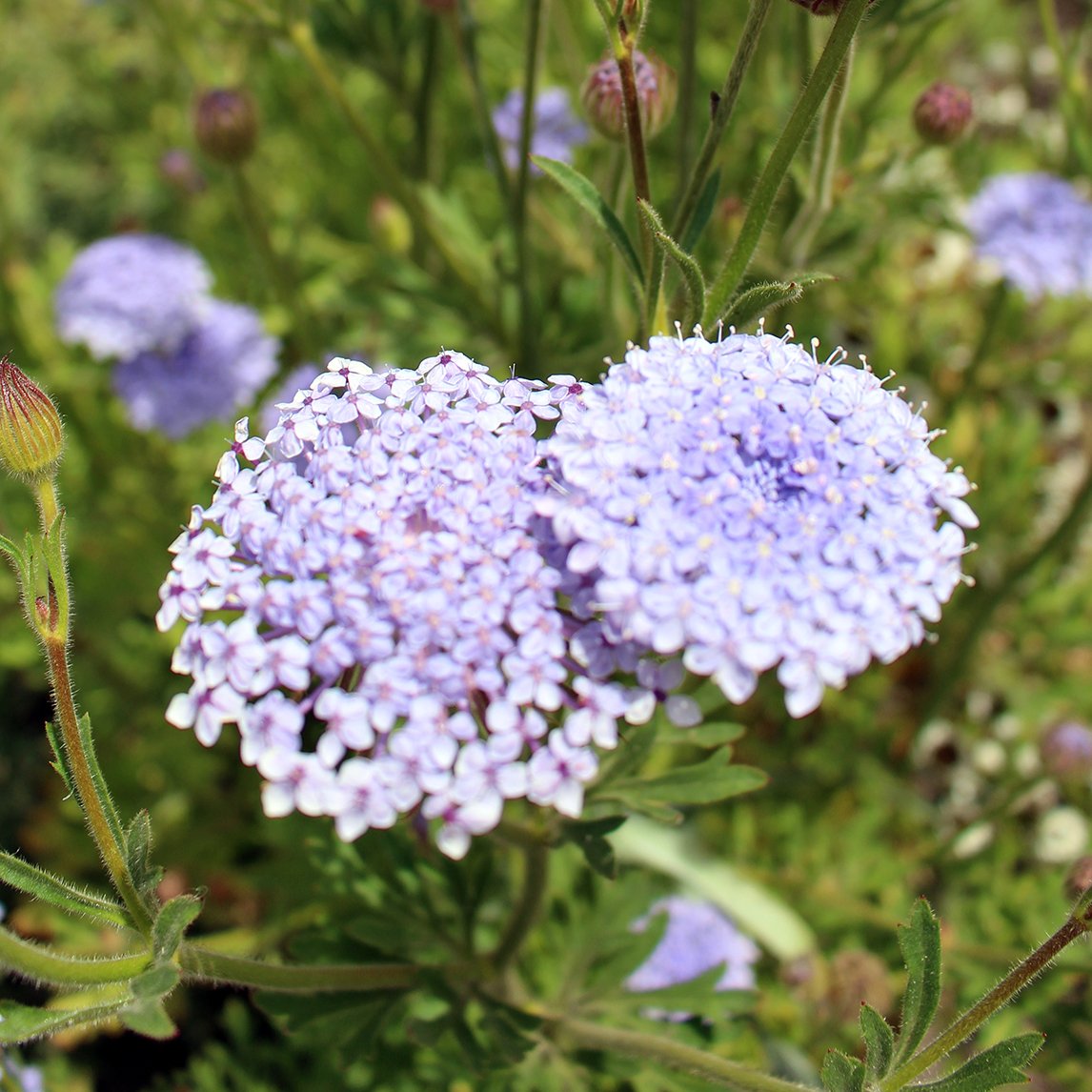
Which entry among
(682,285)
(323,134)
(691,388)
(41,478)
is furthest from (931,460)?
(323,134)

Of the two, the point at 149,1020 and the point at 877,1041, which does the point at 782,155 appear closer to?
the point at 877,1041

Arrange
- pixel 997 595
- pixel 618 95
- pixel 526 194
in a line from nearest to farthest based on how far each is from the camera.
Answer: pixel 618 95
pixel 526 194
pixel 997 595

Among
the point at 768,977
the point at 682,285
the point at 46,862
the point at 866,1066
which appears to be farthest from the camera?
the point at 46,862

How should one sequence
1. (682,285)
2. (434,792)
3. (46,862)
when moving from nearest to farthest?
(434,792) < (682,285) < (46,862)

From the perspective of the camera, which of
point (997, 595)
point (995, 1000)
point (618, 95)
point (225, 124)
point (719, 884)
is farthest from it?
point (997, 595)

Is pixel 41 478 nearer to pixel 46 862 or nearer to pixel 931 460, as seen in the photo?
pixel 931 460

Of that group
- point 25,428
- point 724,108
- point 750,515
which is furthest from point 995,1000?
point 25,428

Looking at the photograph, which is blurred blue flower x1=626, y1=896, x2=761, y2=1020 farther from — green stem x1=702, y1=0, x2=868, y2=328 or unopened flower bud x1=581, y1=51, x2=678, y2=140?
unopened flower bud x1=581, y1=51, x2=678, y2=140
